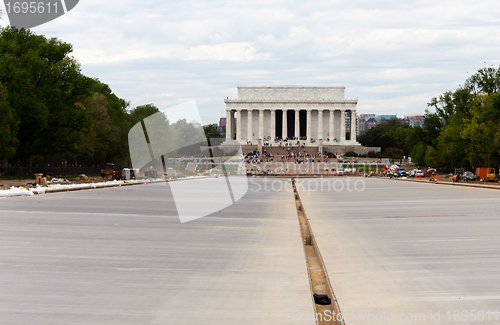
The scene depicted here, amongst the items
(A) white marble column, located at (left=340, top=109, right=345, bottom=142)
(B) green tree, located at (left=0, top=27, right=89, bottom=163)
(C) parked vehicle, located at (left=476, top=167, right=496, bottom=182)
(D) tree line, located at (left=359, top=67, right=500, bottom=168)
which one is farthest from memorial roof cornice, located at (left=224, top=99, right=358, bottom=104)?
(B) green tree, located at (left=0, top=27, right=89, bottom=163)

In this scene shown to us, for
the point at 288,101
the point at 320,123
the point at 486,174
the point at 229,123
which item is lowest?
the point at 486,174

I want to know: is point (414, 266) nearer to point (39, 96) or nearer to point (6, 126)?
point (6, 126)

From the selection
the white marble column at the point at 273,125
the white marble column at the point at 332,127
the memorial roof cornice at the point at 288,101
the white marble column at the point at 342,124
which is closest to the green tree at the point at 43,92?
the memorial roof cornice at the point at 288,101

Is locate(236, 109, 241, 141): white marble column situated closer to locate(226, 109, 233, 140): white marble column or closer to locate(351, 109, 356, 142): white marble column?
locate(226, 109, 233, 140): white marble column

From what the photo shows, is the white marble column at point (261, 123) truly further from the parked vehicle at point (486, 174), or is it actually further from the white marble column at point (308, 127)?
the parked vehicle at point (486, 174)

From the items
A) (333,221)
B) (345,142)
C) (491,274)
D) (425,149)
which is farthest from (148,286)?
(345,142)

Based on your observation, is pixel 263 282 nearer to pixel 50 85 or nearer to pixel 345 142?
pixel 50 85

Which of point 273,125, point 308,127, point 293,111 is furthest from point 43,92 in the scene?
point 293,111
